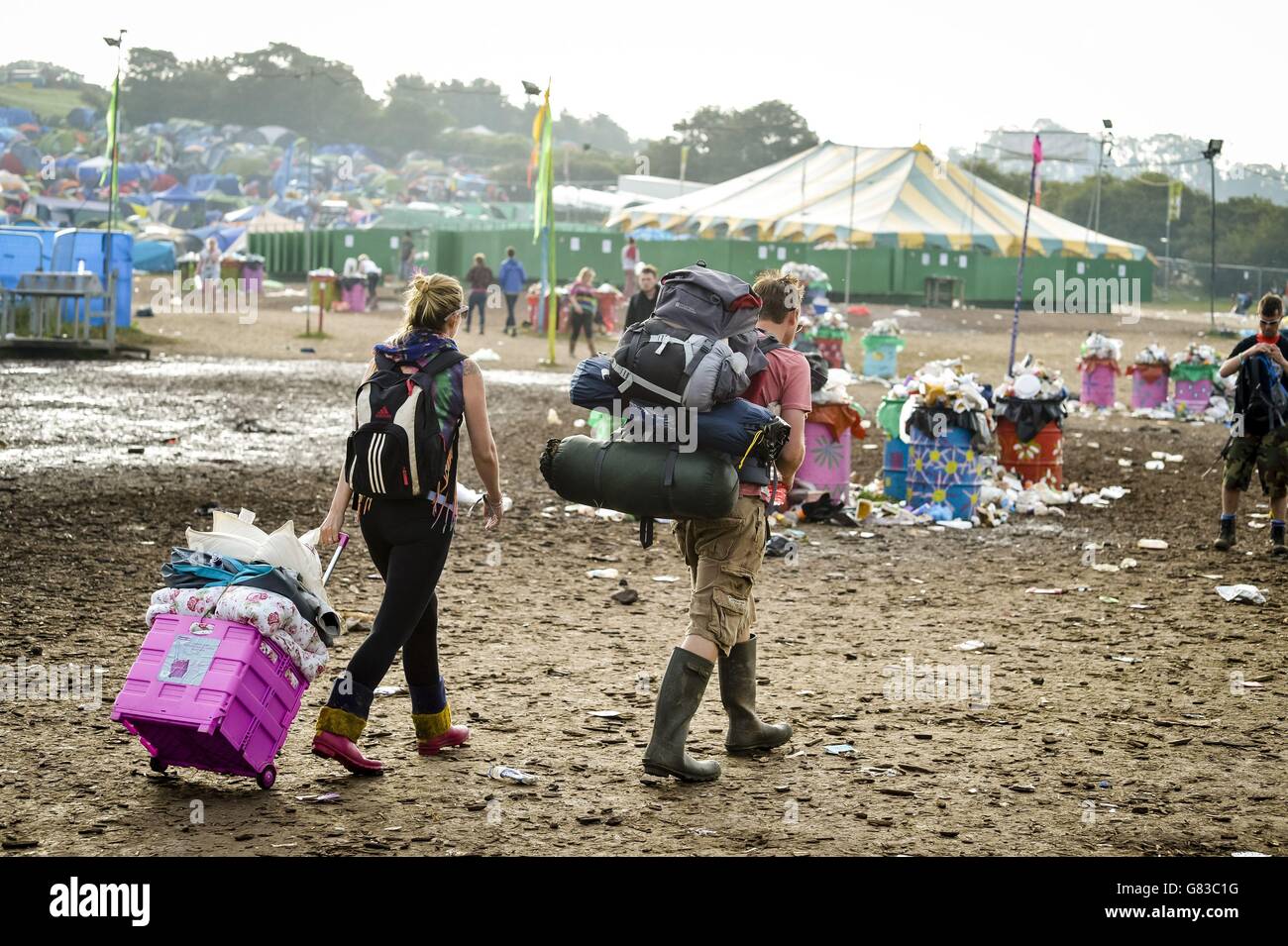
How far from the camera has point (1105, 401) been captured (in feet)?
61.6

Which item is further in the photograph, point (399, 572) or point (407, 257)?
point (407, 257)

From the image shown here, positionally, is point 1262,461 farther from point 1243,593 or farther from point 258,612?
point 258,612

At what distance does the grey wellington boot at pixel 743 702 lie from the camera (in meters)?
5.20

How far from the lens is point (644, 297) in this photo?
14164mm

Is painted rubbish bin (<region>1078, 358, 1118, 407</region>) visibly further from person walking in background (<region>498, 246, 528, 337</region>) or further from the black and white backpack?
the black and white backpack

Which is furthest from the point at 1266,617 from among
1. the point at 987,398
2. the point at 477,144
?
the point at 477,144

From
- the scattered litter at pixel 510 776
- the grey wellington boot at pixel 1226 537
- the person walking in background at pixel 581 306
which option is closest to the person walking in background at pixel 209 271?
the person walking in background at pixel 581 306

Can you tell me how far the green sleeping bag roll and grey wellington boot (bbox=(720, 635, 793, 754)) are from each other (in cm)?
77

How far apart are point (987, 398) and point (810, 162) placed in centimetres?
3586

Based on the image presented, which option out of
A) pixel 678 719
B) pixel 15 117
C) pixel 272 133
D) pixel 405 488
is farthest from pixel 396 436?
pixel 272 133

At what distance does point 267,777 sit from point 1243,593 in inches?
227

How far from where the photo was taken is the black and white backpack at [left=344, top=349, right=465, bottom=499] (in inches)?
184

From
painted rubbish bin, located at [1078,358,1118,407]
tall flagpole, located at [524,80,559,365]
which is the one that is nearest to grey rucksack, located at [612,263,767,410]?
painted rubbish bin, located at [1078,358,1118,407]

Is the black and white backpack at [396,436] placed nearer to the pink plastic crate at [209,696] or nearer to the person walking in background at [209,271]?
the pink plastic crate at [209,696]
